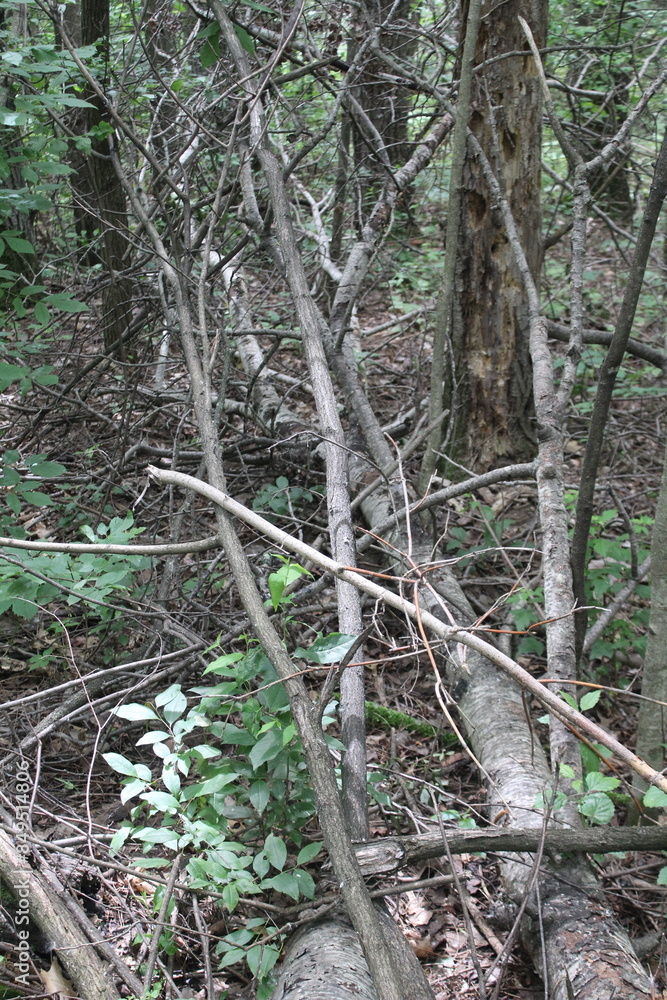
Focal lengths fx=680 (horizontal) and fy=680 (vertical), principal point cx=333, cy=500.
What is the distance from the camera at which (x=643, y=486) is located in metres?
4.54

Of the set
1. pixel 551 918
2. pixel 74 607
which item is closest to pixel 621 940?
pixel 551 918

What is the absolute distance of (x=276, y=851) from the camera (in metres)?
1.93

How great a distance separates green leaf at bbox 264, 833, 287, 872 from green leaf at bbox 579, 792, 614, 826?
0.88 m

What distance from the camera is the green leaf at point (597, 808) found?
1970mm

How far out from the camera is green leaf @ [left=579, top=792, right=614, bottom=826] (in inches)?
77.5

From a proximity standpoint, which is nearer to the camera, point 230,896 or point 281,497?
point 230,896

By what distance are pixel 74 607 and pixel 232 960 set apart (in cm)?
217

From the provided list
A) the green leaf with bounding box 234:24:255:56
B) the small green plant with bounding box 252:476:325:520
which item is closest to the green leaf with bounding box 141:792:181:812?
A: the small green plant with bounding box 252:476:325:520

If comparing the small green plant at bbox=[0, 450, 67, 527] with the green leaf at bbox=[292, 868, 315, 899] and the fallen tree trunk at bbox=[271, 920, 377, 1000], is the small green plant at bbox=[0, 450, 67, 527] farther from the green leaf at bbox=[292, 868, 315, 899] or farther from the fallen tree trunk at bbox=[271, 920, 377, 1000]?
the fallen tree trunk at bbox=[271, 920, 377, 1000]

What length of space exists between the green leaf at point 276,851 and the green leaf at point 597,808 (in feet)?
2.89

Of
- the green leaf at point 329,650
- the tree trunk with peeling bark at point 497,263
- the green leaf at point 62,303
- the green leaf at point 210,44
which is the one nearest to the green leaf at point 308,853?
the green leaf at point 329,650

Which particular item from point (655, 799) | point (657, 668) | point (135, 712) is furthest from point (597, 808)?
point (135, 712)

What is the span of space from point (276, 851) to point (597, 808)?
3.07ft

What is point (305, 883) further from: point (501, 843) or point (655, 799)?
point (655, 799)
